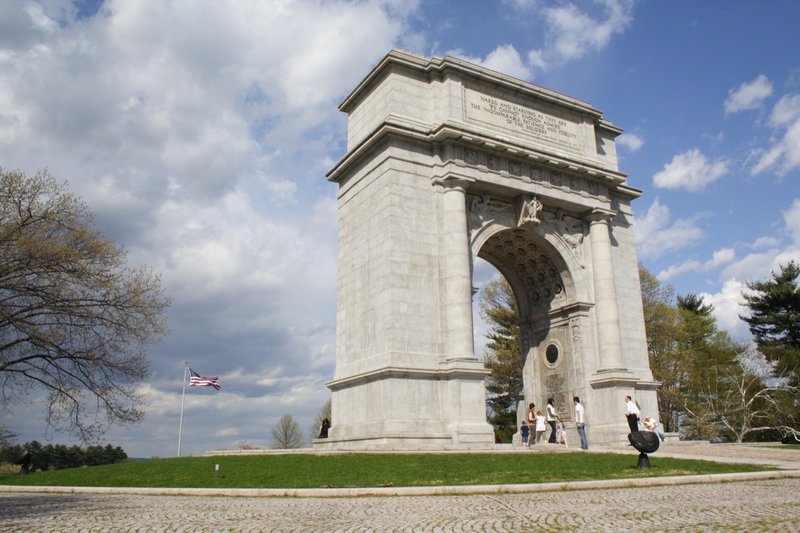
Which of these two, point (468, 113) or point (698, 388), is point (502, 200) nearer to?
point (468, 113)

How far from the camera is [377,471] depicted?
51.6 feet

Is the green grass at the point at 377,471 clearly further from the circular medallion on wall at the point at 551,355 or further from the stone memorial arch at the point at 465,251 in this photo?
the circular medallion on wall at the point at 551,355

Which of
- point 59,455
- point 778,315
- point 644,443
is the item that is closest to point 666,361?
point 778,315

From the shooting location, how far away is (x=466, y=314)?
25.0m

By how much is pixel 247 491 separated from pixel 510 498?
204 inches

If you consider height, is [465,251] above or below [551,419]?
above

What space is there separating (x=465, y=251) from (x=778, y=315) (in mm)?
39380

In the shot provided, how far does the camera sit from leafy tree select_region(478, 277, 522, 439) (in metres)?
51.9

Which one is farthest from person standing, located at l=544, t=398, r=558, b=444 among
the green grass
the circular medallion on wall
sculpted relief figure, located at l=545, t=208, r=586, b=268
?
sculpted relief figure, located at l=545, t=208, r=586, b=268

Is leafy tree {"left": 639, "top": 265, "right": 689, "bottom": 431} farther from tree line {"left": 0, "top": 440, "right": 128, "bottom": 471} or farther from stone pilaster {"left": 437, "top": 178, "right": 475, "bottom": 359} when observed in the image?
tree line {"left": 0, "top": 440, "right": 128, "bottom": 471}

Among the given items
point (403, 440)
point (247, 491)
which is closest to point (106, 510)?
point (247, 491)

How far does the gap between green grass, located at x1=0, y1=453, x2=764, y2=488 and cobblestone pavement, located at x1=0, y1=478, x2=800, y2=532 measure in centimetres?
181

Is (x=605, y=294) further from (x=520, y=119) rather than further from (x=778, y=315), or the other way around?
(x=778, y=315)

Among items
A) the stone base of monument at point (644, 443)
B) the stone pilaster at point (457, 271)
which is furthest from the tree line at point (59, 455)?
the stone base of monument at point (644, 443)
